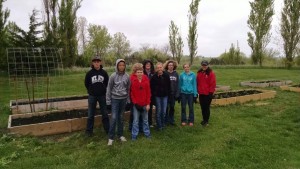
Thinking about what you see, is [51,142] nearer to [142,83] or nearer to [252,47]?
[142,83]

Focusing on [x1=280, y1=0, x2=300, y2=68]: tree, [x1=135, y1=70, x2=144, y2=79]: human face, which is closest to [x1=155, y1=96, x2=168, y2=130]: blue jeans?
[x1=135, y1=70, x2=144, y2=79]: human face

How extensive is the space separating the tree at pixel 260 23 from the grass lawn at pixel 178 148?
23.7 metres

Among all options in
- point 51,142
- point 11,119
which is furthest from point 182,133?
point 11,119

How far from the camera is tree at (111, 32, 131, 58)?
1704 inches

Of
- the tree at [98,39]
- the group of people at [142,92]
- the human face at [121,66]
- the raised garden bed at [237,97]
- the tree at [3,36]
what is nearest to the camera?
the human face at [121,66]

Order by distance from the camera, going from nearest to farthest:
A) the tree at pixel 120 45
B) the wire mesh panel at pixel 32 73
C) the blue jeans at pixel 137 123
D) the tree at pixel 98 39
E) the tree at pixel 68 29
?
the blue jeans at pixel 137 123 < the wire mesh panel at pixel 32 73 < the tree at pixel 68 29 < the tree at pixel 98 39 < the tree at pixel 120 45

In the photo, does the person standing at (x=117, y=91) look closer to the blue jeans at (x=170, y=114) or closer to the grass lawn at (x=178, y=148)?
the grass lawn at (x=178, y=148)

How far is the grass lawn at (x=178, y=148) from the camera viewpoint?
15.8 ft

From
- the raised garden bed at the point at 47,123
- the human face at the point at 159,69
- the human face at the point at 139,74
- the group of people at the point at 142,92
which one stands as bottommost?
the raised garden bed at the point at 47,123

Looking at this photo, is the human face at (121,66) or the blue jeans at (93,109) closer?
the human face at (121,66)

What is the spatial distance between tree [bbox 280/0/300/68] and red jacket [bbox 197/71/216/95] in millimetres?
24578

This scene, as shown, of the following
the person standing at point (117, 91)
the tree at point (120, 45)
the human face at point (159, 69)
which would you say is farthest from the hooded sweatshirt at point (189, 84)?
the tree at point (120, 45)

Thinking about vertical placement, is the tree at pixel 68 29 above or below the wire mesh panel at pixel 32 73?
above

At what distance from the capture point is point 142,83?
5957mm
